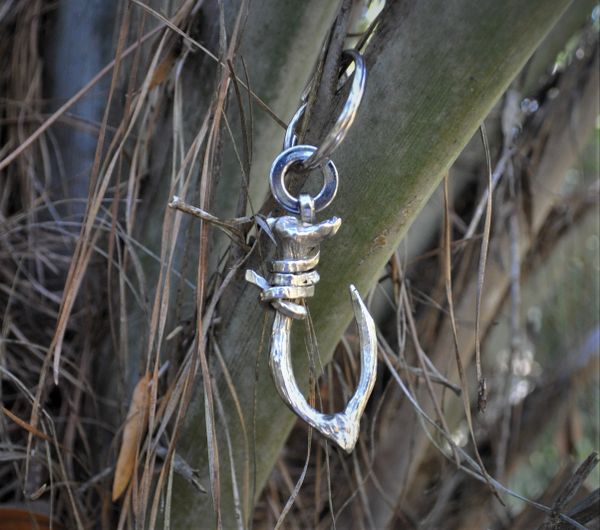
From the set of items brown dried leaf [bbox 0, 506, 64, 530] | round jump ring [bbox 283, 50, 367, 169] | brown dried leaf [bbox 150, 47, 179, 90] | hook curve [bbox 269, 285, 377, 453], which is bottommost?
brown dried leaf [bbox 0, 506, 64, 530]

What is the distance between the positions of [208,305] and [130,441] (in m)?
0.18

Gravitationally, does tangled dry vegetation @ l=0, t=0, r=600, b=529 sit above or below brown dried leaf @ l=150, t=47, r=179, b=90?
below

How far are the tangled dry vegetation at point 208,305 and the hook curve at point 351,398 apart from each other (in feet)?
0.27

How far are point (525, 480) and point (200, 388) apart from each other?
1.62 meters

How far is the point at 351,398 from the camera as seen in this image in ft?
1.67

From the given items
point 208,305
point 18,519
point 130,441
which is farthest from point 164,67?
point 18,519

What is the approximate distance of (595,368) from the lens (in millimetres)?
1295

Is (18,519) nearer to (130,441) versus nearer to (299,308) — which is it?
(130,441)

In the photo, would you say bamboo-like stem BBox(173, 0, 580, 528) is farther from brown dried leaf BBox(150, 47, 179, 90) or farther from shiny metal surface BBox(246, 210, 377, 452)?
brown dried leaf BBox(150, 47, 179, 90)

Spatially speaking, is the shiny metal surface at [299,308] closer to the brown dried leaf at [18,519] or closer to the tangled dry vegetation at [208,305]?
the tangled dry vegetation at [208,305]

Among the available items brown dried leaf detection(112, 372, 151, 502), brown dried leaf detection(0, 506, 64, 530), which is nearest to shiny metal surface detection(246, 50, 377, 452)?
brown dried leaf detection(112, 372, 151, 502)

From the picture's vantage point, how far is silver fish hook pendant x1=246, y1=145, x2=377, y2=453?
493 mm

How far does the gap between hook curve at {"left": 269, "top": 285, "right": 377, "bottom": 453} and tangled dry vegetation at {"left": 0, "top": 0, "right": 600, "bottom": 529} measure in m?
0.08

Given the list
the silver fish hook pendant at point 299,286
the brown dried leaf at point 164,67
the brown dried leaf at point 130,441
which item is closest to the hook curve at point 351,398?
the silver fish hook pendant at point 299,286
